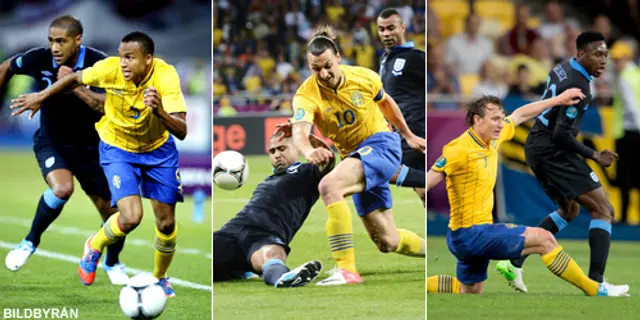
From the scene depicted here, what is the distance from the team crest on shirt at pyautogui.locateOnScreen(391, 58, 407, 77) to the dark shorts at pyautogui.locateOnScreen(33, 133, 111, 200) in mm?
2245

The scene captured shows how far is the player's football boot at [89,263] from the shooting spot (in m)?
6.16

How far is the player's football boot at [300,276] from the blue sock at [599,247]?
6.68 feet

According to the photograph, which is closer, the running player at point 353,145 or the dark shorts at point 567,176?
the running player at point 353,145

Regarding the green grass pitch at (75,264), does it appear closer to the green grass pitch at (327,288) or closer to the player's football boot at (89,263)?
the player's football boot at (89,263)

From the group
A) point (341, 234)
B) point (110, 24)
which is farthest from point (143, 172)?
point (110, 24)

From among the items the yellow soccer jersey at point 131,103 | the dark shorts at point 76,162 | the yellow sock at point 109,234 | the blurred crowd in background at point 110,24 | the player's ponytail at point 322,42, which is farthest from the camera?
the blurred crowd in background at point 110,24

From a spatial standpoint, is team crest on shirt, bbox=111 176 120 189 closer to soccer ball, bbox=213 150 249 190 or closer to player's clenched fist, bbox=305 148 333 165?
soccer ball, bbox=213 150 249 190

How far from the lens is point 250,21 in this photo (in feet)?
19.2

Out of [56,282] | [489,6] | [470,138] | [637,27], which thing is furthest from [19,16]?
[470,138]

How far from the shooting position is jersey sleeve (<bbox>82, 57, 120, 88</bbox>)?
573cm

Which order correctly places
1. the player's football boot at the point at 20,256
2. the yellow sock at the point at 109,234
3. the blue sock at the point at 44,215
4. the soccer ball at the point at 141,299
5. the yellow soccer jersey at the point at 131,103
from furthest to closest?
the blue sock at the point at 44,215
the player's football boot at the point at 20,256
the yellow sock at the point at 109,234
the yellow soccer jersey at the point at 131,103
the soccer ball at the point at 141,299

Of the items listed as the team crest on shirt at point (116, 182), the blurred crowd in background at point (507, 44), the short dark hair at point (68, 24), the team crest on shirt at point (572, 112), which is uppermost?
the blurred crowd in background at point (507, 44)

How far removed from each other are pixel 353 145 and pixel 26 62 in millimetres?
2191

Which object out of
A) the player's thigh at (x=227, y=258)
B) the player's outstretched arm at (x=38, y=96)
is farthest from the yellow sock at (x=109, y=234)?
the player's outstretched arm at (x=38, y=96)
